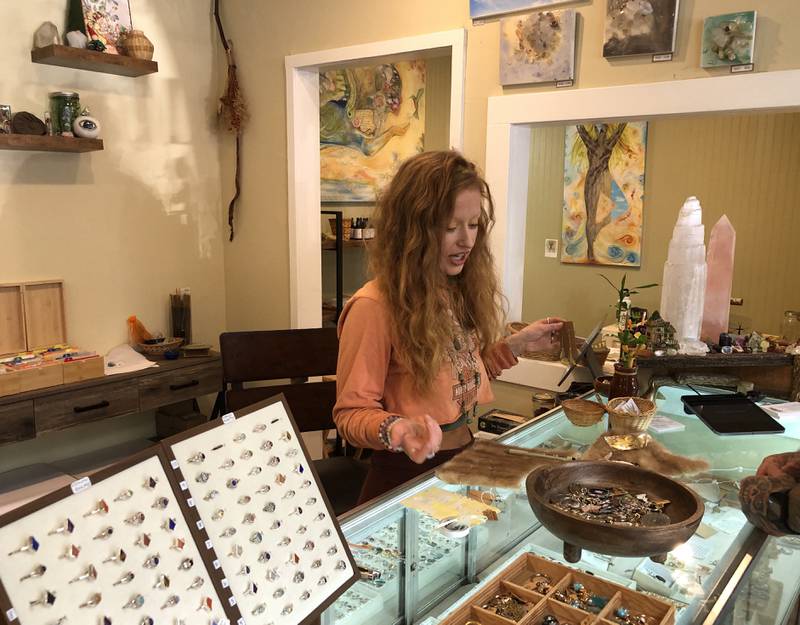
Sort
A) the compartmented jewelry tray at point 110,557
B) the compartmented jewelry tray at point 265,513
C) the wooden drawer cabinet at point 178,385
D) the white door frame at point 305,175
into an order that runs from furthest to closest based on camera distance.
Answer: the white door frame at point 305,175
the wooden drawer cabinet at point 178,385
the compartmented jewelry tray at point 265,513
the compartmented jewelry tray at point 110,557

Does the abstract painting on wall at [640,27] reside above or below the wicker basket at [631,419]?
above

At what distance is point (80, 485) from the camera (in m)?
0.65

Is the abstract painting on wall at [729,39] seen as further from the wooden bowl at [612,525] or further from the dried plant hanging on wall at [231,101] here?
the dried plant hanging on wall at [231,101]

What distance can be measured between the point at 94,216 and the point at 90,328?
53 centimetres

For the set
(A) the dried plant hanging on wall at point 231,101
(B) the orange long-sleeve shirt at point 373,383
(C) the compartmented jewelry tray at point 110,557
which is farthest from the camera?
(A) the dried plant hanging on wall at point 231,101

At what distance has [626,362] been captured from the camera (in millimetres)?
1889

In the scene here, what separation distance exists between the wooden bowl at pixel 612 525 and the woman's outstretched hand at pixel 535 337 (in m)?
0.66

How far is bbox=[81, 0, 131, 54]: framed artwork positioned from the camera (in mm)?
2877

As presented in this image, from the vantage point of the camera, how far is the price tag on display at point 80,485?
0.65m

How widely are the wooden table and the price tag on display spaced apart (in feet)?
7.12

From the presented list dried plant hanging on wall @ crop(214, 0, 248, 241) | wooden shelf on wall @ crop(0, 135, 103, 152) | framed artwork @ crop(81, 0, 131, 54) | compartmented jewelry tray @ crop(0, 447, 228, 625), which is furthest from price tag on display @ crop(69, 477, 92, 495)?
dried plant hanging on wall @ crop(214, 0, 248, 241)

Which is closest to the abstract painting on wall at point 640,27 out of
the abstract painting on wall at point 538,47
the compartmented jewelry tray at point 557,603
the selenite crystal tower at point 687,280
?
the abstract painting on wall at point 538,47

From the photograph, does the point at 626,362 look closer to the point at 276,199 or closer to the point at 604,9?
the point at 604,9

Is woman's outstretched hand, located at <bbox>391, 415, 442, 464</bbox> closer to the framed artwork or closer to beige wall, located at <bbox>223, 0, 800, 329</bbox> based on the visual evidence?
beige wall, located at <bbox>223, 0, 800, 329</bbox>
